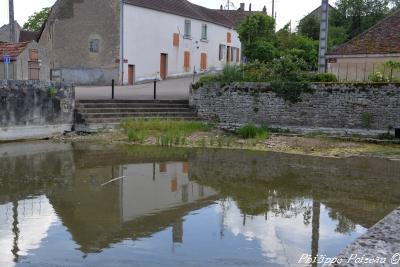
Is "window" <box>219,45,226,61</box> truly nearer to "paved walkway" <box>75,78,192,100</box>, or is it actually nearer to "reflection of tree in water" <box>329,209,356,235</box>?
"paved walkway" <box>75,78,192,100</box>

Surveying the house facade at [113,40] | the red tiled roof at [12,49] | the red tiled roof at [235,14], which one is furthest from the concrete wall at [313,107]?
the red tiled roof at [235,14]

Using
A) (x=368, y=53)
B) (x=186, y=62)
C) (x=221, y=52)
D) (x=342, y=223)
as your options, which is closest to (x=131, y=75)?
(x=186, y=62)

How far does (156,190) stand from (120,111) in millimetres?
9445

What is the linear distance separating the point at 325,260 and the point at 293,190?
4.00 m

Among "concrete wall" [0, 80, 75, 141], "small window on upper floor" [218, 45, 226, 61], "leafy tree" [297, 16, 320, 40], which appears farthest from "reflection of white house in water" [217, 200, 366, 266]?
"small window on upper floor" [218, 45, 226, 61]

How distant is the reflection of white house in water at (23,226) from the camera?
6035 millimetres

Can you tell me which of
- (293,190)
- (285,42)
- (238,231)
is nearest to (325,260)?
(238,231)

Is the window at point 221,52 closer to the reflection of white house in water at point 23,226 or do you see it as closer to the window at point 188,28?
the window at point 188,28

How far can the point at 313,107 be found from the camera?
17.8 metres

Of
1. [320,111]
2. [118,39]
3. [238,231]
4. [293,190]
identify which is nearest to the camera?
[238,231]

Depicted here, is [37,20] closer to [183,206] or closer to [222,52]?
[222,52]

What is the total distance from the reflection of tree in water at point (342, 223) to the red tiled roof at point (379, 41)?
14.9 meters

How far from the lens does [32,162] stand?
1243 cm

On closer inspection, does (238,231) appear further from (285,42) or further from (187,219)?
(285,42)
